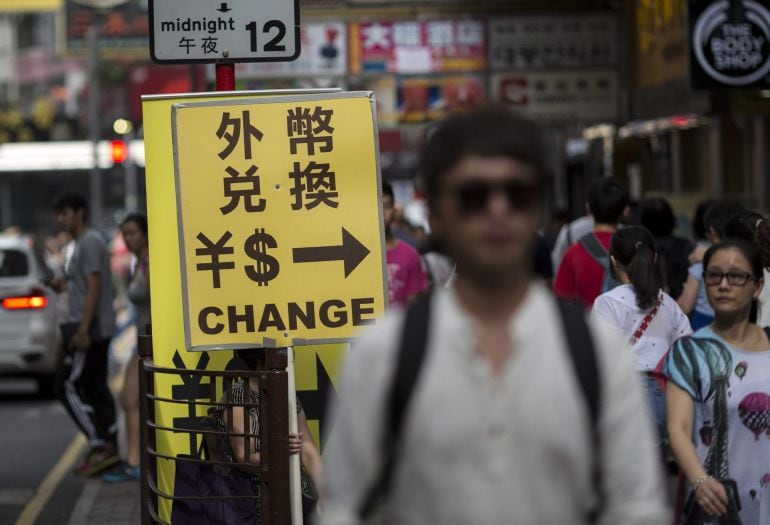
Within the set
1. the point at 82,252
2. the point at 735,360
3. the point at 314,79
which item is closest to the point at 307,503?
the point at 735,360

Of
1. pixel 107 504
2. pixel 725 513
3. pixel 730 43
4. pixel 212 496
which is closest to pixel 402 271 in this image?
pixel 107 504

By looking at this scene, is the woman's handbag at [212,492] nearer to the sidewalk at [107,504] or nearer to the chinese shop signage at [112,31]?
the sidewalk at [107,504]

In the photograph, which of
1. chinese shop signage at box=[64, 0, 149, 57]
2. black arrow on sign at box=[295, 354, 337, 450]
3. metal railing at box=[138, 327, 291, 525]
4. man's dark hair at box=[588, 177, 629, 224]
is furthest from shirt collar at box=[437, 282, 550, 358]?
chinese shop signage at box=[64, 0, 149, 57]

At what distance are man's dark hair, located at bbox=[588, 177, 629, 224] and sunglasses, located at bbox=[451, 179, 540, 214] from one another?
6111 millimetres

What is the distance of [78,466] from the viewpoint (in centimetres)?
1241

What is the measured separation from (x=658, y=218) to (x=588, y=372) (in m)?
7.74

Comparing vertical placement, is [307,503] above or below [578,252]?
below

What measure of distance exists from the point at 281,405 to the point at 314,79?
44.9 feet

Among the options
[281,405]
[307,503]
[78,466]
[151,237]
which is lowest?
[78,466]

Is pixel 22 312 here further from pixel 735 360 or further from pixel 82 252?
pixel 735 360

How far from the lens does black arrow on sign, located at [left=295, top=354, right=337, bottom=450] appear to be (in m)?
7.03

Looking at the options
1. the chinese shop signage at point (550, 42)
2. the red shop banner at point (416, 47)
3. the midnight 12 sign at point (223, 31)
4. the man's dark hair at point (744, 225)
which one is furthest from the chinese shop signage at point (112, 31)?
the man's dark hair at point (744, 225)

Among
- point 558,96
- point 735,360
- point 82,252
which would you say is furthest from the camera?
point 558,96

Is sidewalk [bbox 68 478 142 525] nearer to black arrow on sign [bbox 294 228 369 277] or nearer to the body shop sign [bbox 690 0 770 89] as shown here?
black arrow on sign [bbox 294 228 369 277]
